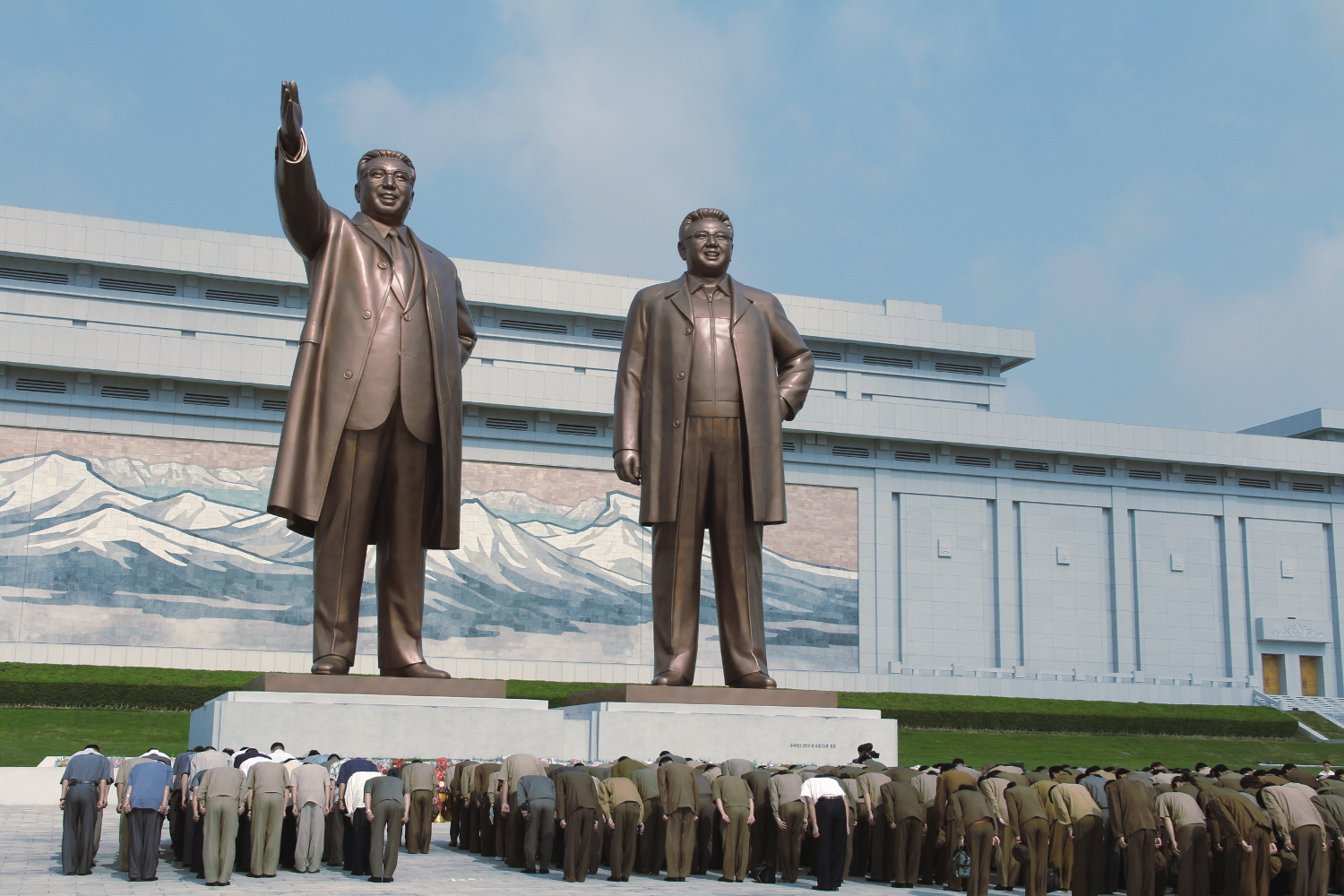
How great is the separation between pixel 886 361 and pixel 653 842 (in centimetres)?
3112

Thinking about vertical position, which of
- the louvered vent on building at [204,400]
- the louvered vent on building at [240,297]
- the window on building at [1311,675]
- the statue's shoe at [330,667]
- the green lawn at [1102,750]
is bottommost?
the green lawn at [1102,750]

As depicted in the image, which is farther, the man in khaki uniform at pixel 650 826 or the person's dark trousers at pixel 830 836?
the person's dark trousers at pixel 830 836

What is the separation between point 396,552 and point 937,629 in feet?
82.2

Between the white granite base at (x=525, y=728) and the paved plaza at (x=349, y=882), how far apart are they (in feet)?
2.47

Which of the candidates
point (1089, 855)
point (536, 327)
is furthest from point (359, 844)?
point (536, 327)

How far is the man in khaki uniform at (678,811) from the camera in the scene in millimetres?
7953

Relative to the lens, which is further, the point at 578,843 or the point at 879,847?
the point at 879,847

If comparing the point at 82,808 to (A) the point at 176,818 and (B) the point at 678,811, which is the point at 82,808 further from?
(B) the point at 678,811

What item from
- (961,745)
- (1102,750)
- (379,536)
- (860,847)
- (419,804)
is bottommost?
(1102,750)

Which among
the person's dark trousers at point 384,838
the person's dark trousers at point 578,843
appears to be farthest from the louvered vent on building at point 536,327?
the person's dark trousers at point 384,838

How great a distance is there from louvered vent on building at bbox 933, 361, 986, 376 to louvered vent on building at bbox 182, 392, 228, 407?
21.1 metres

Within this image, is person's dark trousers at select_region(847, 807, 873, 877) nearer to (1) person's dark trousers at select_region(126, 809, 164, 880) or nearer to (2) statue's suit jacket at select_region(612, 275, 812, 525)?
(2) statue's suit jacket at select_region(612, 275, 812, 525)

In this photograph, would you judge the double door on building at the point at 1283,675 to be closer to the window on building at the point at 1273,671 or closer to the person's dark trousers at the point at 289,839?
the window on building at the point at 1273,671

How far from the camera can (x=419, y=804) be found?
872 centimetres
